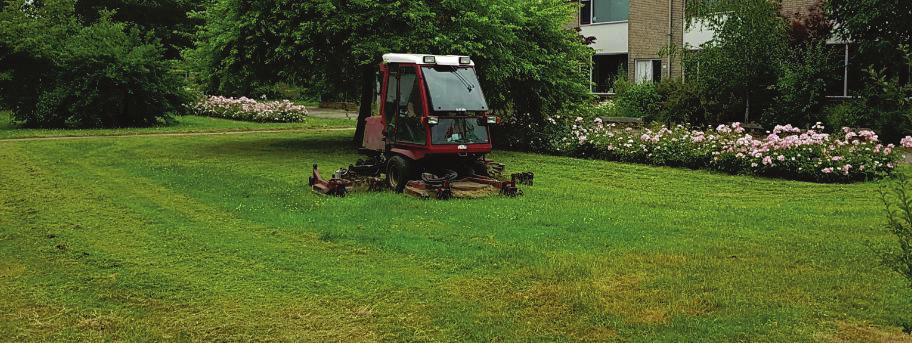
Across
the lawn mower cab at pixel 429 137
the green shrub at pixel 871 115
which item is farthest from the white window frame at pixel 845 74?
the lawn mower cab at pixel 429 137

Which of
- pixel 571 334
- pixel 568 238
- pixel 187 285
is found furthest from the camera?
pixel 568 238

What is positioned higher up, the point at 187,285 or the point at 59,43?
the point at 59,43

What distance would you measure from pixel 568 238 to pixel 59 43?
25485 millimetres

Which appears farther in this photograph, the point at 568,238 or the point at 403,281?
the point at 568,238

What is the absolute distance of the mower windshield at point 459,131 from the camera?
43.1ft

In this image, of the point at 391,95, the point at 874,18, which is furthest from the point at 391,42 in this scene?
the point at 874,18

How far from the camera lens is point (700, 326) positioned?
245 inches

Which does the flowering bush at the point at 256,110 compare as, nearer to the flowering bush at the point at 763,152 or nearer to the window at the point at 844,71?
the flowering bush at the point at 763,152

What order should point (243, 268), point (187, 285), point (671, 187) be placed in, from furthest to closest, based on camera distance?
point (671, 187), point (243, 268), point (187, 285)

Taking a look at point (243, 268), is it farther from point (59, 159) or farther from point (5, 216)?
point (59, 159)

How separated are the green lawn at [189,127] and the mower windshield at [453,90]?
15514 millimetres

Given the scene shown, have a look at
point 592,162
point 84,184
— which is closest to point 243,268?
point 84,184

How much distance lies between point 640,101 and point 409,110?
1765 cm

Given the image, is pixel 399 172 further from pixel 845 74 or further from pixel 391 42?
pixel 845 74
